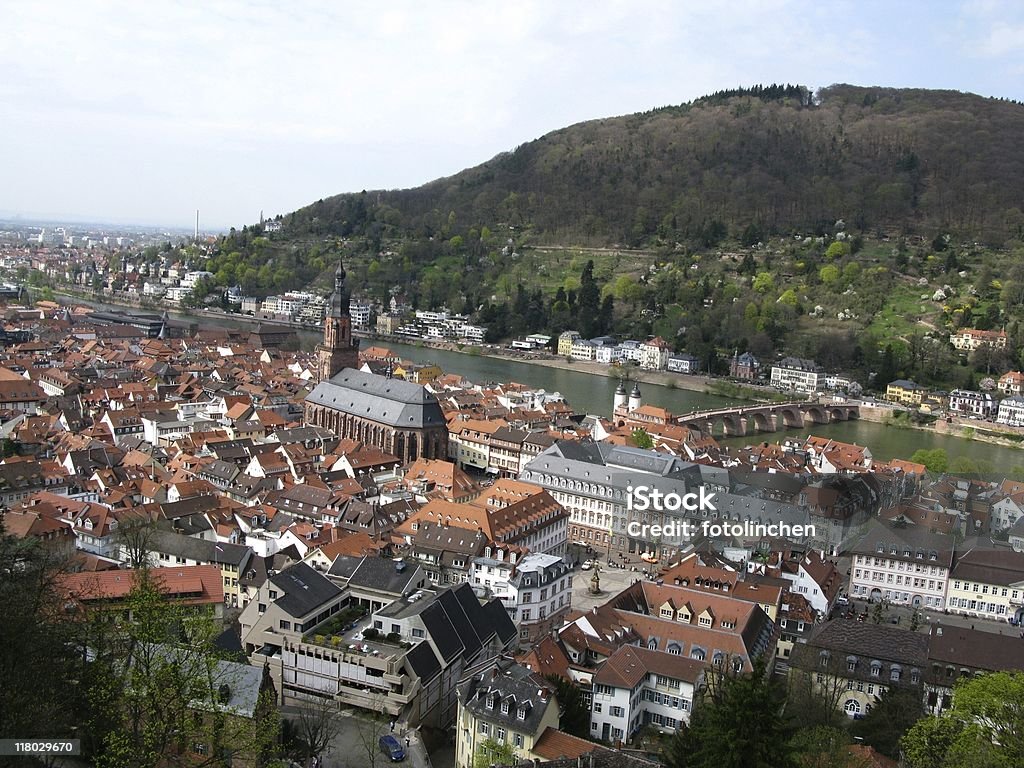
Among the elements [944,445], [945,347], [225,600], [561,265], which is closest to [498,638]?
[225,600]

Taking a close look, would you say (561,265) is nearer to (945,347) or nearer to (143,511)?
(945,347)

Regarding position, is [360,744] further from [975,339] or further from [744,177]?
[744,177]

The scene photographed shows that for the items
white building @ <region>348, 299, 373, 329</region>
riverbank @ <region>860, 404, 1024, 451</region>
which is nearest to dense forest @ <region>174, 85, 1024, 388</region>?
riverbank @ <region>860, 404, 1024, 451</region>

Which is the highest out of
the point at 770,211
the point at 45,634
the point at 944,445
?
the point at 770,211

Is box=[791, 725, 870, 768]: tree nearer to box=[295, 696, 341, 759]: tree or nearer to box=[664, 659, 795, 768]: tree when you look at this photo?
box=[664, 659, 795, 768]: tree

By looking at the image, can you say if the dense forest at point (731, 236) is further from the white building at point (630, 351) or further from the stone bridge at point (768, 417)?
the stone bridge at point (768, 417)

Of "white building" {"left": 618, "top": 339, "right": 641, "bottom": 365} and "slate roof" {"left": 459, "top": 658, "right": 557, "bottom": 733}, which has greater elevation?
"slate roof" {"left": 459, "top": 658, "right": 557, "bottom": 733}
